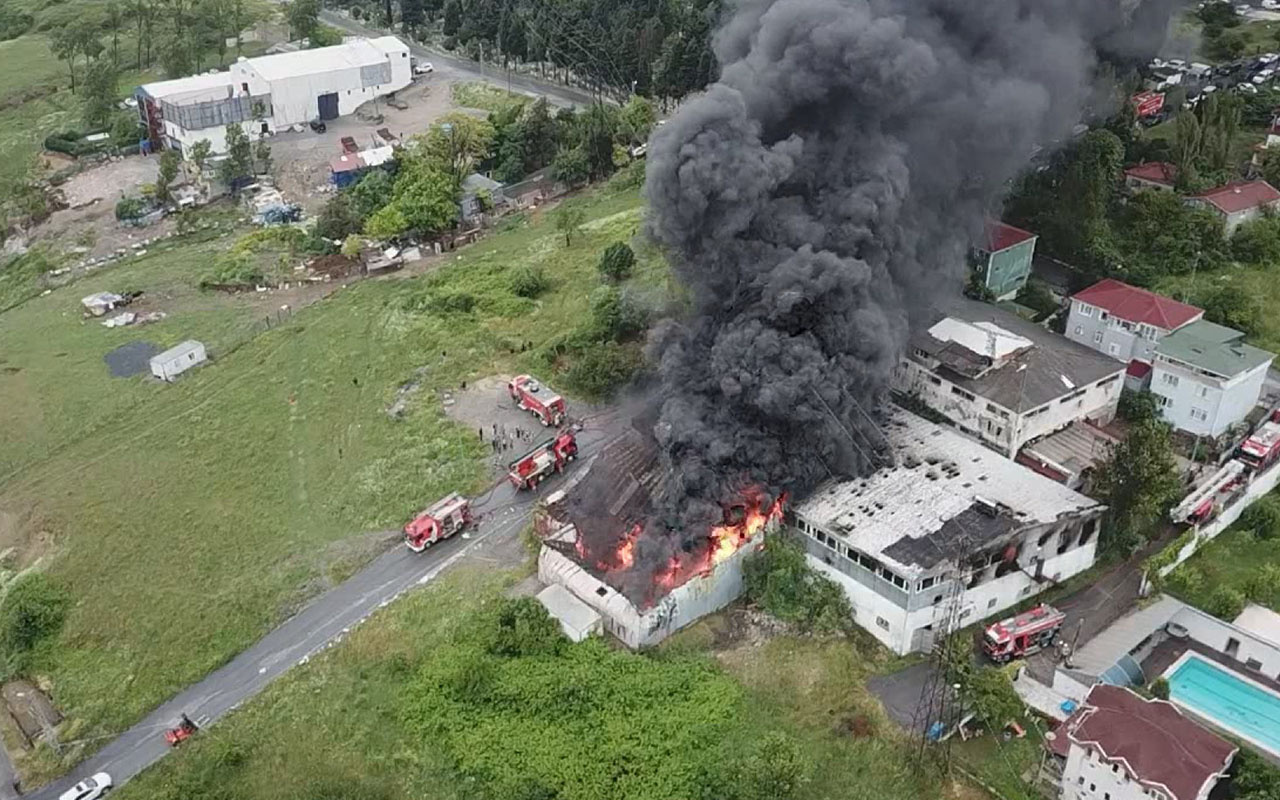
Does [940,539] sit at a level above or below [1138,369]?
below

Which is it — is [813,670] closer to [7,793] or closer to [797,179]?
[797,179]

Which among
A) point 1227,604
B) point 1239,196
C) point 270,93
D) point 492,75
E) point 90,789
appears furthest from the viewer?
point 492,75

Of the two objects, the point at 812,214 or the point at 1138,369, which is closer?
the point at 812,214

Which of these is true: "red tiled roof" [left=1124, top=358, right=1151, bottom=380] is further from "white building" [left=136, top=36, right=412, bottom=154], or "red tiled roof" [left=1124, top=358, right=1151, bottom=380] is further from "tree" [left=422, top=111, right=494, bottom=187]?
"white building" [left=136, top=36, right=412, bottom=154]

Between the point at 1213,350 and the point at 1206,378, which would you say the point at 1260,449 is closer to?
the point at 1206,378

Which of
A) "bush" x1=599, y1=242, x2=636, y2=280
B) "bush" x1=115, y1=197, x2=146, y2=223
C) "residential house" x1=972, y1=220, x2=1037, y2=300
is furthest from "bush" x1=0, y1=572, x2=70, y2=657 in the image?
"residential house" x1=972, y1=220, x2=1037, y2=300

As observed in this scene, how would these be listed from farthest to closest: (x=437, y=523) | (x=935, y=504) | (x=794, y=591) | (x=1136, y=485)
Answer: (x=437, y=523), (x=935, y=504), (x=1136, y=485), (x=794, y=591)

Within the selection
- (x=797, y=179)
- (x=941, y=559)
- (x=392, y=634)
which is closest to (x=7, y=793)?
(x=392, y=634)

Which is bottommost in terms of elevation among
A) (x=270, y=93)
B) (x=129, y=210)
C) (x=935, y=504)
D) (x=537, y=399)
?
(x=129, y=210)

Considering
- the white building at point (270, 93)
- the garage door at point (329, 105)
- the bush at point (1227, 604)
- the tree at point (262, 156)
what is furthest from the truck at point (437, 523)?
the garage door at point (329, 105)

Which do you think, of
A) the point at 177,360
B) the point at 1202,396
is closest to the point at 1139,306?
the point at 1202,396
